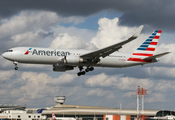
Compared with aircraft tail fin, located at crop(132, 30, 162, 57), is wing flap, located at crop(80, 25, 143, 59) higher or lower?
lower

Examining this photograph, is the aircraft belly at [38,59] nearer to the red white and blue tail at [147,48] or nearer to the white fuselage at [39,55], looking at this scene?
the white fuselage at [39,55]

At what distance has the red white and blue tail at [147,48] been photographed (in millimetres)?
62688

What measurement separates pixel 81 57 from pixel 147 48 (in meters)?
18.8

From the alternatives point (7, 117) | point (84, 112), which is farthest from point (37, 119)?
point (84, 112)

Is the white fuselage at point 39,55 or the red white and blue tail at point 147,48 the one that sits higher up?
the red white and blue tail at point 147,48

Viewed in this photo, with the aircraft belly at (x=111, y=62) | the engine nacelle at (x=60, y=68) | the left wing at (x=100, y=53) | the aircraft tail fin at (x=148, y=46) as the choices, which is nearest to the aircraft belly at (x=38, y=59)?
the left wing at (x=100, y=53)

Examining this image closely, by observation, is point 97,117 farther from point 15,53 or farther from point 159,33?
point 15,53

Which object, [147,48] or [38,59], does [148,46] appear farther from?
[38,59]

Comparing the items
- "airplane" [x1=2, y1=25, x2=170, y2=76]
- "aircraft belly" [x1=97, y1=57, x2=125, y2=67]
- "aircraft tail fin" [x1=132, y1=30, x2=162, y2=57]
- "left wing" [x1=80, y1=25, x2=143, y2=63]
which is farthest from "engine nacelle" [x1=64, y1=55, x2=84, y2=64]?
"aircraft tail fin" [x1=132, y1=30, x2=162, y2=57]

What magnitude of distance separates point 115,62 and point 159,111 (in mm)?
58697

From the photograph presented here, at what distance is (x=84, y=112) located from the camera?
113m

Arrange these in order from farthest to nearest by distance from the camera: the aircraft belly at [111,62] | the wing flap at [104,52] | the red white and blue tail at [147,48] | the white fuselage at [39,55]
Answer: the red white and blue tail at [147,48], the aircraft belly at [111,62], the white fuselage at [39,55], the wing flap at [104,52]

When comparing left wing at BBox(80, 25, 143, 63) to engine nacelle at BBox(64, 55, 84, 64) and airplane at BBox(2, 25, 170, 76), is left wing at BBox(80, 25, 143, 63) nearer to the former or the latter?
airplane at BBox(2, 25, 170, 76)

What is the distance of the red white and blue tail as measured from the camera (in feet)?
206
